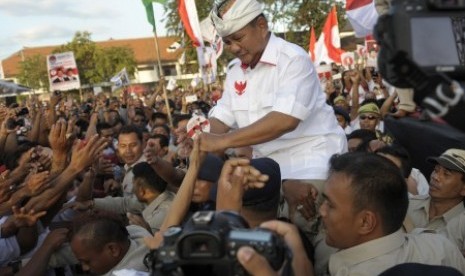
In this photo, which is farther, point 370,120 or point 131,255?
point 370,120

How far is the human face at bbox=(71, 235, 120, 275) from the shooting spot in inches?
125

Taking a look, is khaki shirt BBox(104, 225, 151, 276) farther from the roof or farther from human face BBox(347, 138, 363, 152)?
the roof

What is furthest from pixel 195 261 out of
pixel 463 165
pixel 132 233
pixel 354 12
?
pixel 354 12

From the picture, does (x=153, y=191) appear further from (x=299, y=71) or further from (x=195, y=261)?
(x=195, y=261)

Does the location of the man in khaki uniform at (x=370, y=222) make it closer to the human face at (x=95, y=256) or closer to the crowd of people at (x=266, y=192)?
the crowd of people at (x=266, y=192)

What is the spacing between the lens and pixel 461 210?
385 centimetres

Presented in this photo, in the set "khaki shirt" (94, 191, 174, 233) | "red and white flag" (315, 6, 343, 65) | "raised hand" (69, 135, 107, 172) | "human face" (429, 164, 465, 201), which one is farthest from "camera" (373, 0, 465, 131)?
"red and white flag" (315, 6, 343, 65)

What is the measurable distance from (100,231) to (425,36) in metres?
2.35

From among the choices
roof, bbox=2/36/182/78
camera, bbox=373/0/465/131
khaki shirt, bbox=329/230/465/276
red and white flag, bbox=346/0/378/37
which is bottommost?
khaki shirt, bbox=329/230/465/276

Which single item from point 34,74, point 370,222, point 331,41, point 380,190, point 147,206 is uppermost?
point 34,74

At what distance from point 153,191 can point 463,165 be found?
2.28 m

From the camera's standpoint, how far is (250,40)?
121 inches

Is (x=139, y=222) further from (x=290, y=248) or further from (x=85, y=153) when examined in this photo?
(x=290, y=248)

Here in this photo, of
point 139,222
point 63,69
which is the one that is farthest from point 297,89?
point 63,69
